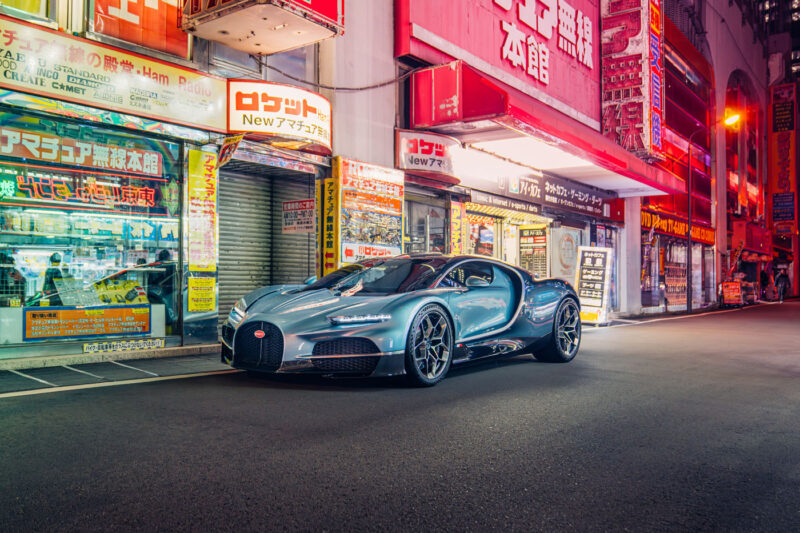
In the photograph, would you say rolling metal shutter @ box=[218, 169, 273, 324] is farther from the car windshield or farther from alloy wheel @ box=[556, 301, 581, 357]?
alloy wheel @ box=[556, 301, 581, 357]

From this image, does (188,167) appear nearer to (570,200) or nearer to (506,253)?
(506,253)

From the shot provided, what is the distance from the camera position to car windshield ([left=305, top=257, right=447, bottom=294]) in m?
6.46

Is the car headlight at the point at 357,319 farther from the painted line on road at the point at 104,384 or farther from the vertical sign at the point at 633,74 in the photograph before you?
the vertical sign at the point at 633,74

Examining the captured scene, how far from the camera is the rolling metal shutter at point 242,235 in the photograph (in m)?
11.8

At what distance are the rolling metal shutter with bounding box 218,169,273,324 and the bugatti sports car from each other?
4820 mm

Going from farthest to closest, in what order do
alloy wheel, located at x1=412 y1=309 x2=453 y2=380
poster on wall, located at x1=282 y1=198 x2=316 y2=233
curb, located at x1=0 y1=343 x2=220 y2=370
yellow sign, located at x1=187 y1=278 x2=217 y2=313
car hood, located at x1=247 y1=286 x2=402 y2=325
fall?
1. poster on wall, located at x1=282 y1=198 x2=316 y2=233
2. yellow sign, located at x1=187 y1=278 x2=217 y2=313
3. curb, located at x1=0 y1=343 x2=220 y2=370
4. alloy wheel, located at x1=412 y1=309 x2=453 y2=380
5. car hood, located at x1=247 y1=286 x2=402 y2=325

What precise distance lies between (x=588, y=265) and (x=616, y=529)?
46.6 feet

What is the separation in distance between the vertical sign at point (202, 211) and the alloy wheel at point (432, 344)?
4.84 meters

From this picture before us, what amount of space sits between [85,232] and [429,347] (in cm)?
527

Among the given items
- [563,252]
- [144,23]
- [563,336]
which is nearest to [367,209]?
[144,23]

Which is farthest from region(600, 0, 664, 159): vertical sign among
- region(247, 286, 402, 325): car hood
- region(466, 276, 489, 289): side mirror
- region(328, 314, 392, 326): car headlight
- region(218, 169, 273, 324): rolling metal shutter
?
region(328, 314, 392, 326): car headlight

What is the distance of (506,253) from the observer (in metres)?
18.8

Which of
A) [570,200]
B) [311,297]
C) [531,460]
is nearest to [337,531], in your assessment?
[531,460]

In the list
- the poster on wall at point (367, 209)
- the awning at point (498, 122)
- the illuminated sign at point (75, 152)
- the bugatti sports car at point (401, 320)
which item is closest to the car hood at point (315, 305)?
the bugatti sports car at point (401, 320)
